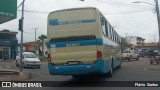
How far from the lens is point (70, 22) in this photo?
15680mm

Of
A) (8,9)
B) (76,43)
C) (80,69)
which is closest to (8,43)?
(8,9)

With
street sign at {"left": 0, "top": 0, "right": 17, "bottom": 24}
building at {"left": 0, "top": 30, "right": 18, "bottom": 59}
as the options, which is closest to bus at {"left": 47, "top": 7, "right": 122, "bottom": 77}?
street sign at {"left": 0, "top": 0, "right": 17, "bottom": 24}

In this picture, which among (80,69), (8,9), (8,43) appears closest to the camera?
(80,69)

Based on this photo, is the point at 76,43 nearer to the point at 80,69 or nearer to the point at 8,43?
the point at 80,69

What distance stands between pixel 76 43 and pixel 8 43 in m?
69.6

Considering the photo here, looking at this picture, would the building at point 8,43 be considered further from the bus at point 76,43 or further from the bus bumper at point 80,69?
the bus bumper at point 80,69

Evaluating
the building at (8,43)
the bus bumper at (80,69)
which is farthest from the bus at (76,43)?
the building at (8,43)

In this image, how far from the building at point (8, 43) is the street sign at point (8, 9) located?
56277mm

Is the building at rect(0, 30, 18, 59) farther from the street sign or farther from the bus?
the bus

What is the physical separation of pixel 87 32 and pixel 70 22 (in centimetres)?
94

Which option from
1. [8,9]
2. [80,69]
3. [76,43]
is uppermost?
[8,9]

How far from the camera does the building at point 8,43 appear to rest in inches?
3241

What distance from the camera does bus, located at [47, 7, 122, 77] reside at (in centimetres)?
1523

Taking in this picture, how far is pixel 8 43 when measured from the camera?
82875 mm
